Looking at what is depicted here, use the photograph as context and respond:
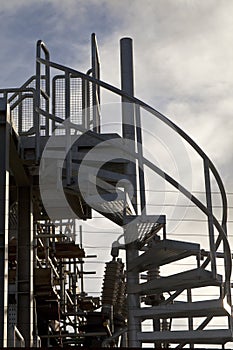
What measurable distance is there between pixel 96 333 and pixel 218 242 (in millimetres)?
4743

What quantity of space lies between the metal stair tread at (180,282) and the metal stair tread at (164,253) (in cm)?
26

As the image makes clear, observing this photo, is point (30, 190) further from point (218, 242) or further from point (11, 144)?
point (218, 242)

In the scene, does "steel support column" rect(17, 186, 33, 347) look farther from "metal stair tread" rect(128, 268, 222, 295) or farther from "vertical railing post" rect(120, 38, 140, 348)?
"metal stair tread" rect(128, 268, 222, 295)

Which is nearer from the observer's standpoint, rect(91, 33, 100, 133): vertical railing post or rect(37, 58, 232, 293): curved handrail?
rect(37, 58, 232, 293): curved handrail

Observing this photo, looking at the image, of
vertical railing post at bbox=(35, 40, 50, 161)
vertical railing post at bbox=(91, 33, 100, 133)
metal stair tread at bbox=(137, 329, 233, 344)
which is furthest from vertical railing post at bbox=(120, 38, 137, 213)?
metal stair tread at bbox=(137, 329, 233, 344)

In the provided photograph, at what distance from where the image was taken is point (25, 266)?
1394 centimetres

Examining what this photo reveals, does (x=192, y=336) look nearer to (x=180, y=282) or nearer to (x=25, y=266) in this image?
(x=180, y=282)

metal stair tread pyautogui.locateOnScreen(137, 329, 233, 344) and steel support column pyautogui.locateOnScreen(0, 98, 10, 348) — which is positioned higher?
steel support column pyautogui.locateOnScreen(0, 98, 10, 348)

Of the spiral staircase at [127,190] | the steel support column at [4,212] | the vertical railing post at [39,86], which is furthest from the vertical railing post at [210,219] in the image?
the steel support column at [4,212]

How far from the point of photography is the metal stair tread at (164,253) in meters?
12.2

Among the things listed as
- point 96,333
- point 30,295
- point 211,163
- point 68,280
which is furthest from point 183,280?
point 68,280

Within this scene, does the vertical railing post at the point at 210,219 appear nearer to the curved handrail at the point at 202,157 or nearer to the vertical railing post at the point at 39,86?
the curved handrail at the point at 202,157

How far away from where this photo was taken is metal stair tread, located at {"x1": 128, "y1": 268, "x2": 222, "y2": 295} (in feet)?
40.2

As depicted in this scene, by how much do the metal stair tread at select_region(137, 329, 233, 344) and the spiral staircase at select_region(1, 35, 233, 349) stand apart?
0.04ft
